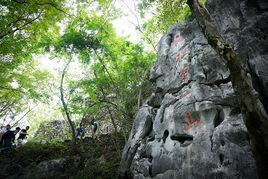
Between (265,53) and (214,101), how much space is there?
6.78ft

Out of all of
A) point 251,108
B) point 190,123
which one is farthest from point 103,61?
point 251,108

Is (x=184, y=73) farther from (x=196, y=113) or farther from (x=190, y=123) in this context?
(x=190, y=123)

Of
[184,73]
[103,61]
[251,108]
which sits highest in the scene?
[103,61]

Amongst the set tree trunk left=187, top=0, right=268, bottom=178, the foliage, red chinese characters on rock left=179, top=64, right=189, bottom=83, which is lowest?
tree trunk left=187, top=0, right=268, bottom=178

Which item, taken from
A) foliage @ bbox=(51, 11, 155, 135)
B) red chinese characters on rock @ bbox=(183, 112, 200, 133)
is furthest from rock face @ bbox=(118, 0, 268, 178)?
foliage @ bbox=(51, 11, 155, 135)

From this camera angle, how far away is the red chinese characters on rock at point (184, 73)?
28.0ft

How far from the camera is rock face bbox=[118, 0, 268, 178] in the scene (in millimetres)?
6016

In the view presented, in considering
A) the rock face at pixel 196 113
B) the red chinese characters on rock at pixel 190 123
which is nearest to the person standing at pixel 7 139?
the rock face at pixel 196 113

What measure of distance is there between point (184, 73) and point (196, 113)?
6.36 feet

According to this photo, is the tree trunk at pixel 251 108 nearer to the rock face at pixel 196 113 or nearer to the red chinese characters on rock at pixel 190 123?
the rock face at pixel 196 113

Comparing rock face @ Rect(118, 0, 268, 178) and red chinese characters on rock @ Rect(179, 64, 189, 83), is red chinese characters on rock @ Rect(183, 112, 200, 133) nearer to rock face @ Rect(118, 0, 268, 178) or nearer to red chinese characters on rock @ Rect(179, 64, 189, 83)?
rock face @ Rect(118, 0, 268, 178)

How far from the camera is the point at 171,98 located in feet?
29.3

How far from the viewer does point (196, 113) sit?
729cm

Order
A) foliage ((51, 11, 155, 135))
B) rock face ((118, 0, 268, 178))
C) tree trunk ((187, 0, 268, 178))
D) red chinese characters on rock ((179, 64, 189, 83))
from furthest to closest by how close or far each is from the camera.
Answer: foliage ((51, 11, 155, 135)), red chinese characters on rock ((179, 64, 189, 83)), rock face ((118, 0, 268, 178)), tree trunk ((187, 0, 268, 178))
